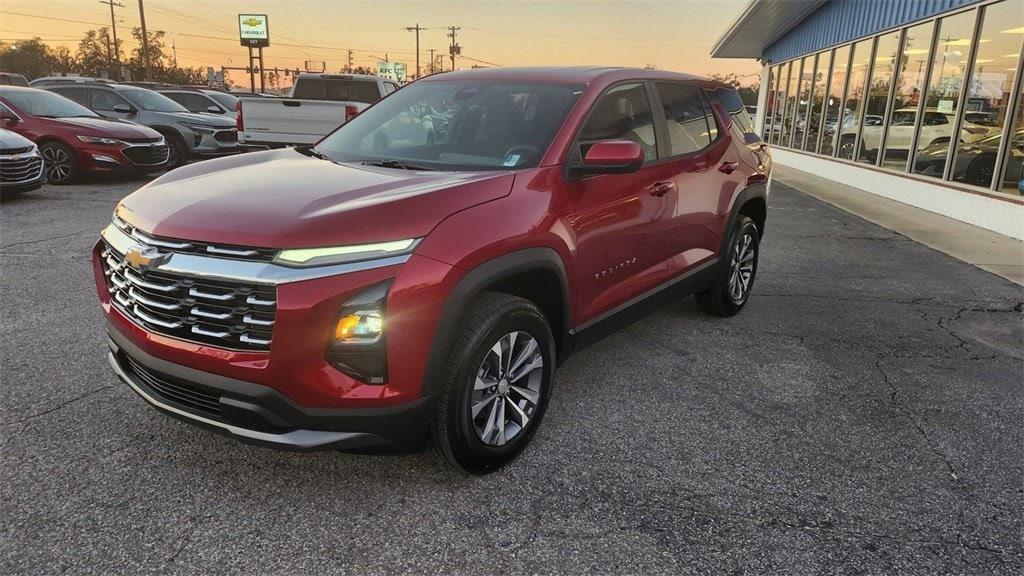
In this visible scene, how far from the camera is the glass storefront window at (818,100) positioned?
18172mm

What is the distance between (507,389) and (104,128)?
10946mm

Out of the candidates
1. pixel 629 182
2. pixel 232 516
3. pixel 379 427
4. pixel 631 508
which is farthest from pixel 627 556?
pixel 629 182

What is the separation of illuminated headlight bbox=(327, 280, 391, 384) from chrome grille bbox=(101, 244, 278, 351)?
0.23 metres

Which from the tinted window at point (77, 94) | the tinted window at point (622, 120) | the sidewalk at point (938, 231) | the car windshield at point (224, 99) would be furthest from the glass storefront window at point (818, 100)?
the tinted window at point (77, 94)

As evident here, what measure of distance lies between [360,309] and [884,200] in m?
13.3

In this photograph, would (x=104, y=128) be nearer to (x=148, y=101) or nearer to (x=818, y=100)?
(x=148, y=101)

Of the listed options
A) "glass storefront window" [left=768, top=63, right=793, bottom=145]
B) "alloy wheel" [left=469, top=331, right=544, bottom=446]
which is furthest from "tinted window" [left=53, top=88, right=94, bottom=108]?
"glass storefront window" [left=768, top=63, right=793, bottom=145]

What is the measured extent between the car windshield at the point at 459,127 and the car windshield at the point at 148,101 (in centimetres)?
1174

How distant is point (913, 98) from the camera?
41.9ft

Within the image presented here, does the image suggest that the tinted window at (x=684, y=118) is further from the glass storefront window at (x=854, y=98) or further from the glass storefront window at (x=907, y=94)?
the glass storefront window at (x=854, y=98)

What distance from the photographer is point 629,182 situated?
3.63m

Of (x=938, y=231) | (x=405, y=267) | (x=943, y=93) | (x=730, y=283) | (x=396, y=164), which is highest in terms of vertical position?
(x=943, y=93)

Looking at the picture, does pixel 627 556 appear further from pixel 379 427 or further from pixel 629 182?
pixel 629 182

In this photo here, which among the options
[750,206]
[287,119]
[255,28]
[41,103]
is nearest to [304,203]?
[750,206]
